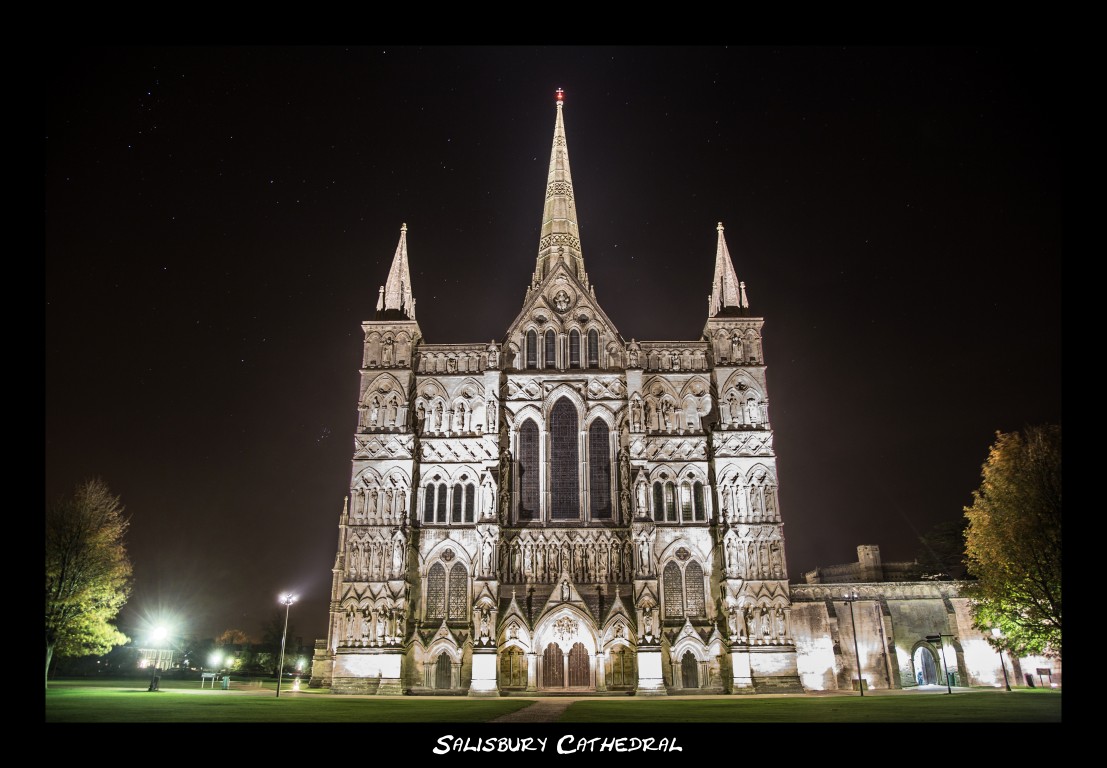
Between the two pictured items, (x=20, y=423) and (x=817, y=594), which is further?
(x=817, y=594)

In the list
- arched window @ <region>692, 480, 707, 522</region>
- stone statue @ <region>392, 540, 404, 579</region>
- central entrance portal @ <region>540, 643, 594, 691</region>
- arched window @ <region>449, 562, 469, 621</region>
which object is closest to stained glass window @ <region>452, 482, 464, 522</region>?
arched window @ <region>449, 562, 469, 621</region>

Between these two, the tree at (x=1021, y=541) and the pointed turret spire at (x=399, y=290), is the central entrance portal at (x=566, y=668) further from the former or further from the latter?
the pointed turret spire at (x=399, y=290)

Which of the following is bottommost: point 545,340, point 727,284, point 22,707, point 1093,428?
point 22,707

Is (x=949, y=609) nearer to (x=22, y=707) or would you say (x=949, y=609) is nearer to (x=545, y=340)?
(x=545, y=340)

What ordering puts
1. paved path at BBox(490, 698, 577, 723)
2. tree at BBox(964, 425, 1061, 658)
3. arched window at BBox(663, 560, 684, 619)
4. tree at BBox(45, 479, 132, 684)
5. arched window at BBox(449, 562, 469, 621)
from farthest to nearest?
arched window at BBox(663, 560, 684, 619), arched window at BBox(449, 562, 469, 621), tree at BBox(45, 479, 132, 684), tree at BBox(964, 425, 1061, 658), paved path at BBox(490, 698, 577, 723)

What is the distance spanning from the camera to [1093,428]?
16.4 metres

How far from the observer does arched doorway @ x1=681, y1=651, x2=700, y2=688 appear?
39.4 metres

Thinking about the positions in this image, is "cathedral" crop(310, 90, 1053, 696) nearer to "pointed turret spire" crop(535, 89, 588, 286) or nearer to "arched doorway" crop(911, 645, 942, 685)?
"arched doorway" crop(911, 645, 942, 685)

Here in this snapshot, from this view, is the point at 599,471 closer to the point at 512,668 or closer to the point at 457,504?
the point at 457,504

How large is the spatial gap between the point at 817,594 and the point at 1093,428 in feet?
94.2

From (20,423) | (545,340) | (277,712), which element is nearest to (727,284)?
(545,340)

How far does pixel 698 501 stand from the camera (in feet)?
142

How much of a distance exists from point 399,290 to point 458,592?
1788 centimetres

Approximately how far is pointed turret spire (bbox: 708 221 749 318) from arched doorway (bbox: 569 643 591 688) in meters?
20.2
